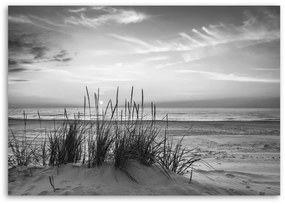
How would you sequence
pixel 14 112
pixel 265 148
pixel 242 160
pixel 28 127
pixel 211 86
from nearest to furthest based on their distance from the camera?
pixel 14 112, pixel 211 86, pixel 242 160, pixel 265 148, pixel 28 127

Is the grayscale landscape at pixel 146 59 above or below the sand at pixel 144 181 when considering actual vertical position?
above

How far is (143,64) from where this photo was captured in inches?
139

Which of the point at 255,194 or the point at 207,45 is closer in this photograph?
the point at 255,194

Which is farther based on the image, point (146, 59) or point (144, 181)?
point (146, 59)

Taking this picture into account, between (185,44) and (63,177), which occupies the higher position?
(185,44)

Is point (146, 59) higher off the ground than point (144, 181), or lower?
higher

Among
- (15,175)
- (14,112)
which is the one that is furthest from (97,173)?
(14,112)

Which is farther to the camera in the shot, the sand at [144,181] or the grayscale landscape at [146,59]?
the grayscale landscape at [146,59]

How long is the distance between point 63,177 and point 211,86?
7.00 feet

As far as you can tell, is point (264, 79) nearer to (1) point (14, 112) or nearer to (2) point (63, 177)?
(2) point (63, 177)

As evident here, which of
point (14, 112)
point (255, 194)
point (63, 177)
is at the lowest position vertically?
point (255, 194)

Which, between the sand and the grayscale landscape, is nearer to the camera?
the sand

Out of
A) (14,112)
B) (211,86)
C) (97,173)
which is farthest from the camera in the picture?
(211,86)

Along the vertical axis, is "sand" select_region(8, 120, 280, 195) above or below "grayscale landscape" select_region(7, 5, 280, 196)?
below
